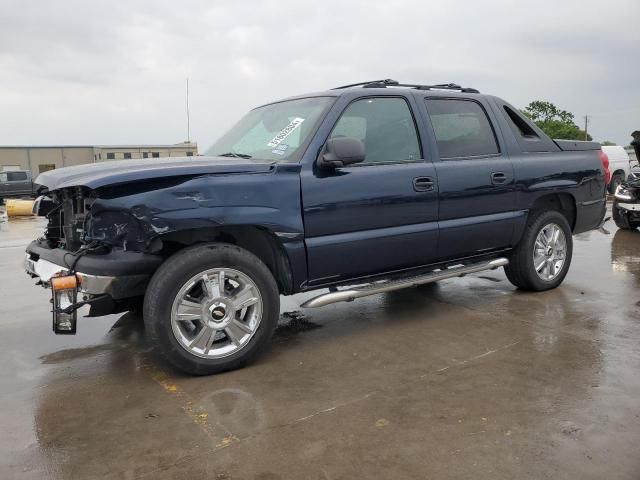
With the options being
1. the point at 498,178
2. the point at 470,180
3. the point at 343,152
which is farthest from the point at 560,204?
the point at 343,152

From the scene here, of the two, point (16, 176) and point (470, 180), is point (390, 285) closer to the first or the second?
point (470, 180)

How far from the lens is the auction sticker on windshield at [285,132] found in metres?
4.11

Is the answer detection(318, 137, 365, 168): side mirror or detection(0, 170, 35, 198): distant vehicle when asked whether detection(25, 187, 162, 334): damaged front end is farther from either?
detection(0, 170, 35, 198): distant vehicle

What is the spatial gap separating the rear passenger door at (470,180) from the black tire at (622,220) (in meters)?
5.70

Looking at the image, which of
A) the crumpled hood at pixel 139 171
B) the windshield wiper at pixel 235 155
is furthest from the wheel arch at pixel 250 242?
the windshield wiper at pixel 235 155

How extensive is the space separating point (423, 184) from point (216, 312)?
1.90 metres

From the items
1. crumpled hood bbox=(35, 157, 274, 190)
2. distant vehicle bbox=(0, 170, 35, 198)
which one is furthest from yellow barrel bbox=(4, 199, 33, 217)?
crumpled hood bbox=(35, 157, 274, 190)

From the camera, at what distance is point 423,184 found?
4.29m

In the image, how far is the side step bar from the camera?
3758 mm

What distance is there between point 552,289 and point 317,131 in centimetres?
308

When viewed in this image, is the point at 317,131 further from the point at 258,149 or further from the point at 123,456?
the point at 123,456

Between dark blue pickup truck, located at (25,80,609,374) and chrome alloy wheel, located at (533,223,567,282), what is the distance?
0.17 feet

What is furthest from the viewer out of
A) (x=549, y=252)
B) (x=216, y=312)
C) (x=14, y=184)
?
(x=14, y=184)

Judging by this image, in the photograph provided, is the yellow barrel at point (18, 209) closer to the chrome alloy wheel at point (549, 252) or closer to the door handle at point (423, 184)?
the door handle at point (423, 184)
